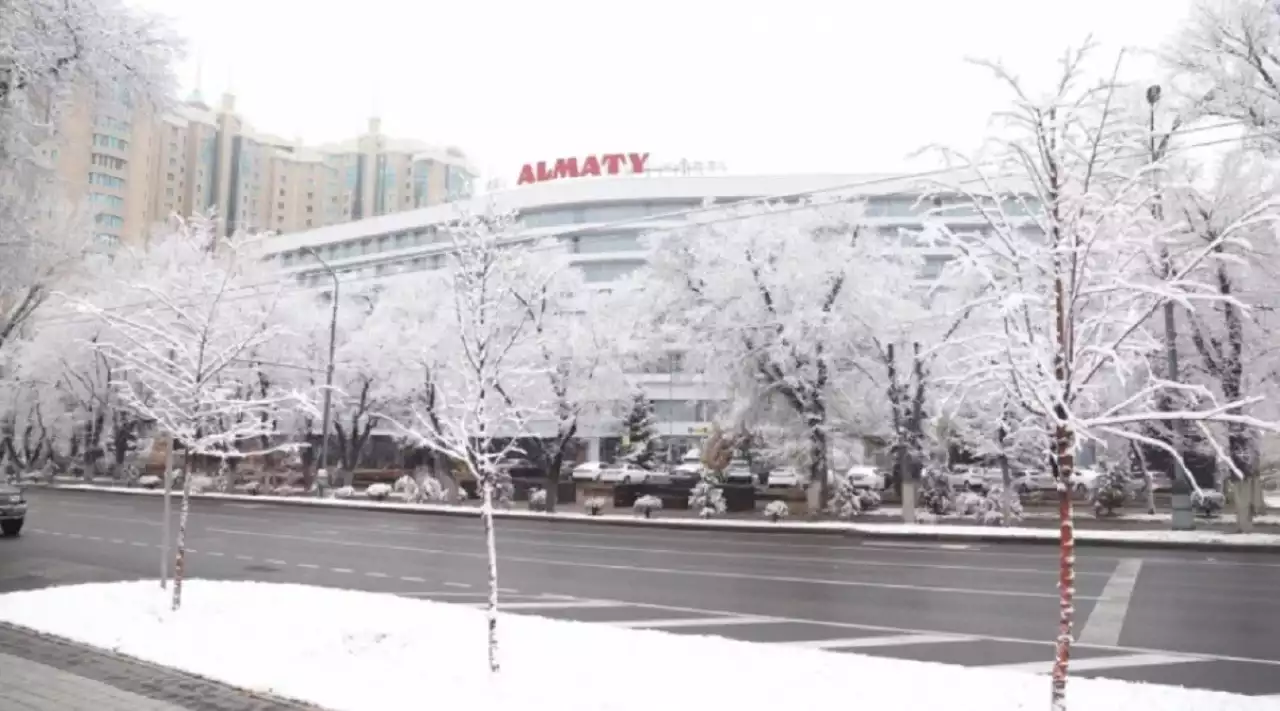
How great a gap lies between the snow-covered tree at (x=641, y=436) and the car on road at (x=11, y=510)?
25579 millimetres

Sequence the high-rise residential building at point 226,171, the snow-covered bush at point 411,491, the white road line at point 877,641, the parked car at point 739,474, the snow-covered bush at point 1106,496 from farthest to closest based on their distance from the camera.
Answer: the parked car at point 739,474 < the snow-covered bush at point 411,491 < the snow-covered bush at point 1106,496 < the high-rise residential building at point 226,171 < the white road line at point 877,641

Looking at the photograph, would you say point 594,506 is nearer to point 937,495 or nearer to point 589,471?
point 937,495

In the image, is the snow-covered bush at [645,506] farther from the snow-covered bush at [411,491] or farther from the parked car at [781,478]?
the snow-covered bush at [411,491]

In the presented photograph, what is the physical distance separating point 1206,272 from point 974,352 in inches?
802

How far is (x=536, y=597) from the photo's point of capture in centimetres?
1337

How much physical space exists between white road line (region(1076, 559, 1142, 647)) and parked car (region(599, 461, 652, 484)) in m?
31.6

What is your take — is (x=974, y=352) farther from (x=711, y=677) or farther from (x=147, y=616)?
(x=147, y=616)

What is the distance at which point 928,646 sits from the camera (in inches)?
387

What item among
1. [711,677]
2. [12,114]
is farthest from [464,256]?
[12,114]

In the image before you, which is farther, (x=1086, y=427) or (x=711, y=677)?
(x=711, y=677)

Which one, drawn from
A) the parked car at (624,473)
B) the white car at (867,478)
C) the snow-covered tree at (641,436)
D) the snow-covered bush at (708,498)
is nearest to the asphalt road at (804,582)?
the snow-covered bush at (708,498)

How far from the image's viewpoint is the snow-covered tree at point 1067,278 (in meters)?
5.35

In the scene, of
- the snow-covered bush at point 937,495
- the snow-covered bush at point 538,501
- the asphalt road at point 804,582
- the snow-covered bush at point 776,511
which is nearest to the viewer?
the asphalt road at point 804,582

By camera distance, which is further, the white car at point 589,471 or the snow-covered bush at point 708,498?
the white car at point 589,471
